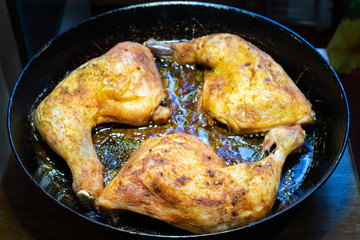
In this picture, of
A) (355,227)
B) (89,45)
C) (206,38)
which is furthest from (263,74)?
(89,45)

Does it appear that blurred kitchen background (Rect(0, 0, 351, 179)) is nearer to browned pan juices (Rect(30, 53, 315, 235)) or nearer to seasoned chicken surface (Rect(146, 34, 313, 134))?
browned pan juices (Rect(30, 53, 315, 235))

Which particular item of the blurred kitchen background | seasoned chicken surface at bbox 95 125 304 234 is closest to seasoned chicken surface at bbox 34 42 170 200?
seasoned chicken surface at bbox 95 125 304 234

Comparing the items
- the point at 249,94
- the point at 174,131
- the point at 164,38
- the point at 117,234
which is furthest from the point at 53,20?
the point at 117,234

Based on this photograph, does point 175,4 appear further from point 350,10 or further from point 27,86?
point 350,10

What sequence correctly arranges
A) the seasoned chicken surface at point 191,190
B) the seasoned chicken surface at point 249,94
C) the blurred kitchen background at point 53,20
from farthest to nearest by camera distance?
the blurred kitchen background at point 53,20 < the seasoned chicken surface at point 249,94 < the seasoned chicken surface at point 191,190

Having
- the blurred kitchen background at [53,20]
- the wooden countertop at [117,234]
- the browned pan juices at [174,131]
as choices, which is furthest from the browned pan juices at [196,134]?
the blurred kitchen background at [53,20]

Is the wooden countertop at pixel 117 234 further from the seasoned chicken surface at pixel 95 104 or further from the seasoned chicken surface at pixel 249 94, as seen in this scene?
the seasoned chicken surface at pixel 249 94
